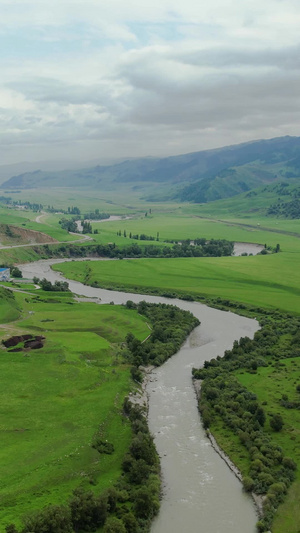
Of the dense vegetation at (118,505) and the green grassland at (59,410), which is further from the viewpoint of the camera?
the green grassland at (59,410)

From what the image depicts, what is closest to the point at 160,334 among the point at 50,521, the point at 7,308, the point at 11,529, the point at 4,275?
the point at 7,308

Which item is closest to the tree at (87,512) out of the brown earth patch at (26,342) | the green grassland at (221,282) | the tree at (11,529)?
the tree at (11,529)

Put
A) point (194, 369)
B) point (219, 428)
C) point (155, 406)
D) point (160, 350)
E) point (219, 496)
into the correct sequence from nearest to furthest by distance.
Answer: point (219, 496) → point (219, 428) → point (155, 406) → point (194, 369) → point (160, 350)

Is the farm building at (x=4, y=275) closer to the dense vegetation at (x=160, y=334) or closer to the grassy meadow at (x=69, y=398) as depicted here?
the grassy meadow at (x=69, y=398)

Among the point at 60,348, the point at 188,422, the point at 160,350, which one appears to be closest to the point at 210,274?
the point at 160,350

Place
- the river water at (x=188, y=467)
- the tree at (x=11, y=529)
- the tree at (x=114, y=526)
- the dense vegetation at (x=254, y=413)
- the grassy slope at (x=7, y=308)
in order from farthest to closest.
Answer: the grassy slope at (x=7, y=308), the dense vegetation at (x=254, y=413), the river water at (x=188, y=467), the tree at (x=114, y=526), the tree at (x=11, y=529)

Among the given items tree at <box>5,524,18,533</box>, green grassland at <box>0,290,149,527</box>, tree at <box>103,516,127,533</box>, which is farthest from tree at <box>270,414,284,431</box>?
tree at <box>5,524,18,533</box>

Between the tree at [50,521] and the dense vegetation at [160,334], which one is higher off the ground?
the tree at [50,521]

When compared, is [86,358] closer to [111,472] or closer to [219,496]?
[111,472]
